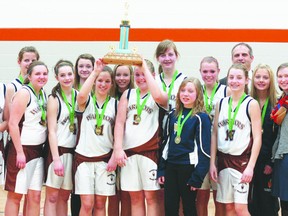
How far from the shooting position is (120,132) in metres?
4.49

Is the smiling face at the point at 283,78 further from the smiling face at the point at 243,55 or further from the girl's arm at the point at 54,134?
the girl's arm at the point at 54,134

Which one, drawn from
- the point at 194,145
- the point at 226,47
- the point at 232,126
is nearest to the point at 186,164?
the point at 194,145

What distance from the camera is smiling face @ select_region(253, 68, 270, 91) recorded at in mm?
4566

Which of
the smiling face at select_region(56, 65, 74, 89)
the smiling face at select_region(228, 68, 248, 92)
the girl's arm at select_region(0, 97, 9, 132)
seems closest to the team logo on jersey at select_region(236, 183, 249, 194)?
the smiling face at select_region(228, 68, 248, 92)

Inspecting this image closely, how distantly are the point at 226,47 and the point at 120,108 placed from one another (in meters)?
3.32

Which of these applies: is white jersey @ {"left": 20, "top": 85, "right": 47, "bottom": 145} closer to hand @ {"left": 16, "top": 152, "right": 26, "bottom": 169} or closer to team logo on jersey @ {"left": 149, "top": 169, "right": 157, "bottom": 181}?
hand @ {"left": 16, "top": 152, "right": 26, "bottom": 169}

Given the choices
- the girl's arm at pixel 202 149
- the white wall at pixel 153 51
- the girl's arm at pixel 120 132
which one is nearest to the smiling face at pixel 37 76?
the girl's arm at pixel 120 132

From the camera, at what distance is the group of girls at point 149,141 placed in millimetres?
4359

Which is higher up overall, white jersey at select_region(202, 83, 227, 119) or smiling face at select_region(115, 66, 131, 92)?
smiling face at select_region(115, 66, 131, 92)

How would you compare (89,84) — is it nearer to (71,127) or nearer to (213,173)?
(71,127)

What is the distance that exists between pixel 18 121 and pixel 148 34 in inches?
138

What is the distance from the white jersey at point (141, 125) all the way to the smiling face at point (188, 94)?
299mm
